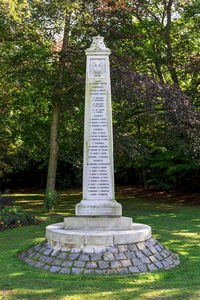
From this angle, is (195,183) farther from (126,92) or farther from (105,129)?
(105,129)

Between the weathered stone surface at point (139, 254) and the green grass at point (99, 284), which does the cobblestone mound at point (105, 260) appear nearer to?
the weathered stone surface at point (139, 254)

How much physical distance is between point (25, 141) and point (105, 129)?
13.2 m

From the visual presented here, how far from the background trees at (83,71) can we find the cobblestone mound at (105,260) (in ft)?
22.9

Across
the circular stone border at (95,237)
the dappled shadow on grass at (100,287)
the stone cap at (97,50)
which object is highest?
the stone cap at (97,50)

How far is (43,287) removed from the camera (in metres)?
5.25

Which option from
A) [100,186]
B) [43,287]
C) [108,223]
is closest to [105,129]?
[100,186]

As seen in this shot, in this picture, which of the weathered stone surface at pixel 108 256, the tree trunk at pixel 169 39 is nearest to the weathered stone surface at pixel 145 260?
the weathered stone surface at pixel 108 256

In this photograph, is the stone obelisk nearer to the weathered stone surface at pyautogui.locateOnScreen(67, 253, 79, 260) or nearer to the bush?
the weathered stone surface at pyautogui.locateOnScreen(67, 253, 79, 260)

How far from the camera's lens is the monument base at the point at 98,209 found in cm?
726

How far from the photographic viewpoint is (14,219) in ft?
39.5

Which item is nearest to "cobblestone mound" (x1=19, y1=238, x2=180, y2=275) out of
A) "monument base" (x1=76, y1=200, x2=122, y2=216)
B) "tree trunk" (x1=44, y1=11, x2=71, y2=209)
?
"monument base" (x1=76, y1=200, x2=122, y2=216)

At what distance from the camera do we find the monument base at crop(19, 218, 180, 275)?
19.6 ft

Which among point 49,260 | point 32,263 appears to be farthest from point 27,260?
point 49,260

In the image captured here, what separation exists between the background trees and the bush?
349cm
